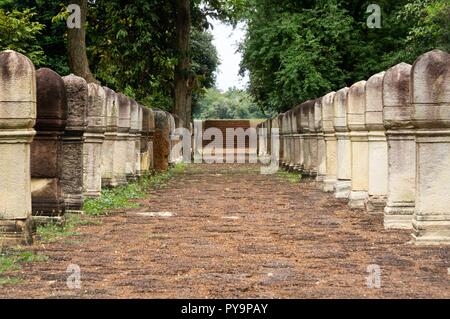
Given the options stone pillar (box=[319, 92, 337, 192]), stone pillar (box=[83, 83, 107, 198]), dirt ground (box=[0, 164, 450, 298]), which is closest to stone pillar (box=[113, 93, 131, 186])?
stone pillar (box=[83, 83, 107, 198])

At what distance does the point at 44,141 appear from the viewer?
9352 mm

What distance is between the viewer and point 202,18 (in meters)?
36.2

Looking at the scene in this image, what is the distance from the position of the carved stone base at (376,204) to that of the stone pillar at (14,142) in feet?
16.2

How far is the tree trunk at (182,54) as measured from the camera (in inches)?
1284

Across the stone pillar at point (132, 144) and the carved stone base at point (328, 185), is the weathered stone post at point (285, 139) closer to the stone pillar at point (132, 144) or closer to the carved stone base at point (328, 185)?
the stone pillar at point (132, 144)

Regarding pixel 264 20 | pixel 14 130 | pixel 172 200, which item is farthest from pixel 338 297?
pixel 264 20

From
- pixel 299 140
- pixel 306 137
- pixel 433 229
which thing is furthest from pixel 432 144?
pixel 299 140

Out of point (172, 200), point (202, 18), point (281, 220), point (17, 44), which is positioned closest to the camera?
point (281, 220)

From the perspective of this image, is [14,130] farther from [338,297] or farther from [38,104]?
[338,297]

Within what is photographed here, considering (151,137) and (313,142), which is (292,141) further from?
(313,142)

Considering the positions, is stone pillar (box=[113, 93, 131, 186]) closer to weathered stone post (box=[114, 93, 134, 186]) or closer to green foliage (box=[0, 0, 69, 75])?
weathered stone post (box=[114, 93, 134, 186])

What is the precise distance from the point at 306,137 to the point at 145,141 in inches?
143

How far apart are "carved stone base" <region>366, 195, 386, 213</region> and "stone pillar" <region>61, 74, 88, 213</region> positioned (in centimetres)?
381

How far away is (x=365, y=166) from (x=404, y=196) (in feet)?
8.85
